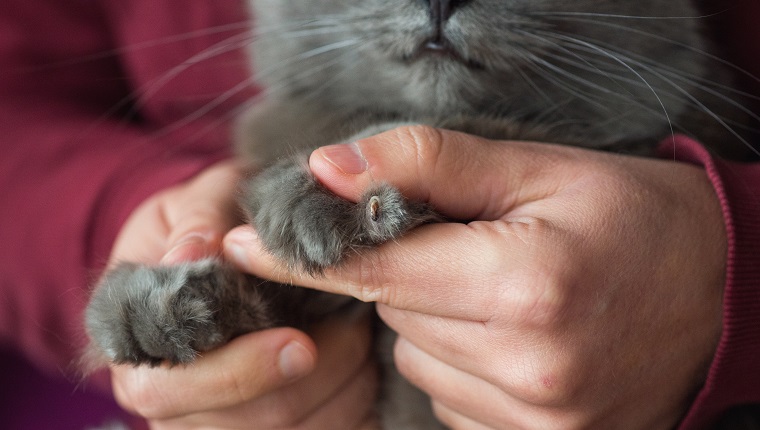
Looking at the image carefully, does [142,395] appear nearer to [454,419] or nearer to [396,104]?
[454,419]

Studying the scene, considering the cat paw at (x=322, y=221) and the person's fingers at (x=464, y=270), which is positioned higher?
the cat paw at (x=322, y=221)

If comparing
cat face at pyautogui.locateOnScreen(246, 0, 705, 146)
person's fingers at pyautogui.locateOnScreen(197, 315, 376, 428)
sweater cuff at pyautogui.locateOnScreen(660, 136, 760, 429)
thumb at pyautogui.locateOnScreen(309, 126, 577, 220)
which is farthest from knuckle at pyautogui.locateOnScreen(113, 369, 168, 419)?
sweater cuff at pyautogui.locateOnScreen(660, 136, 760, 429)

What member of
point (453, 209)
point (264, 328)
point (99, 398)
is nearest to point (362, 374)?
point (264, 328)

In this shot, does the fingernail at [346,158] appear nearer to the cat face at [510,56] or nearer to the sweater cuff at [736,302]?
the cat face at [510,56]

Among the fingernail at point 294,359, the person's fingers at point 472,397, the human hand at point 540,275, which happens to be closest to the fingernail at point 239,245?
the human hand at point 540,275

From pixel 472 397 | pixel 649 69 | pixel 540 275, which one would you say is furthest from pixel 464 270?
pixel 649 69

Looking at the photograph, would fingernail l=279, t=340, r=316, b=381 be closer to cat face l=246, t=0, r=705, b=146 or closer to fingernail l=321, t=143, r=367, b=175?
fingernail l=321, t=143, r=367, b=175

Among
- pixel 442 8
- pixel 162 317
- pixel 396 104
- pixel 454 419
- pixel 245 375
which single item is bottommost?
pixel 454 419

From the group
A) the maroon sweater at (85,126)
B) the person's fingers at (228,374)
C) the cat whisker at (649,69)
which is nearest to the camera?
the person's fingers at (228,374)
